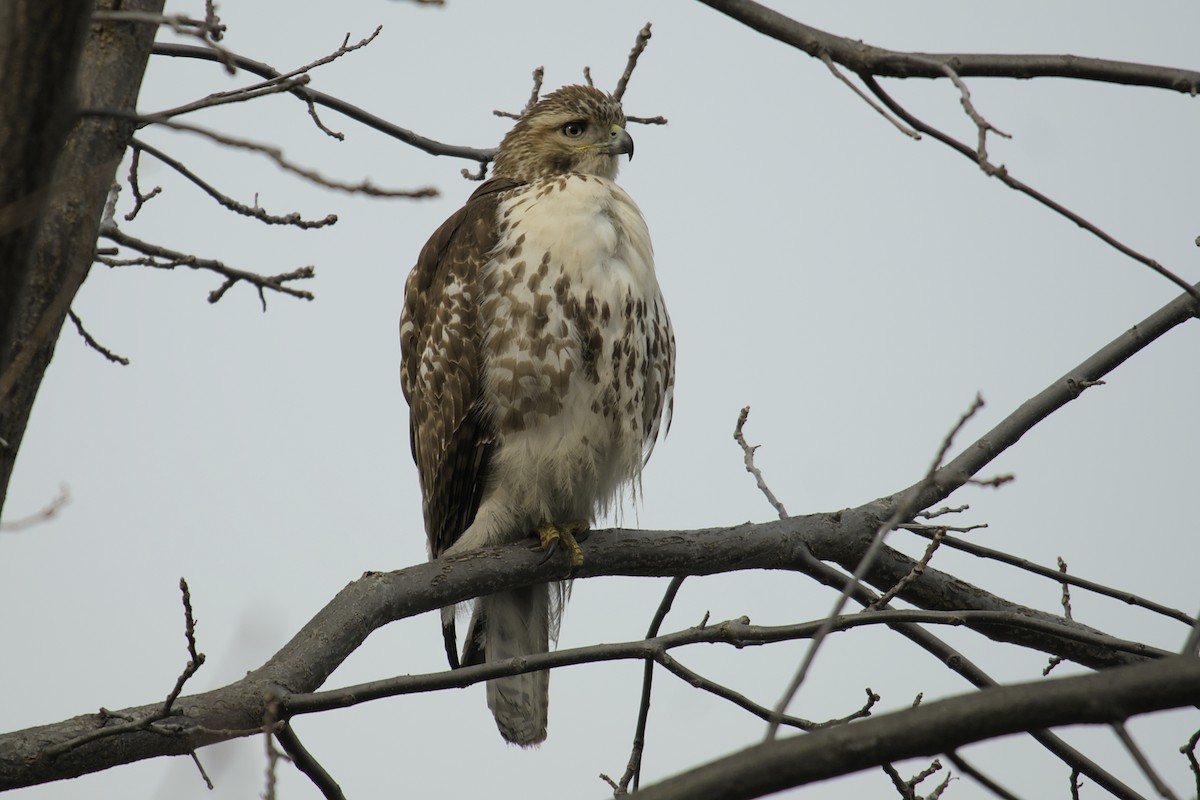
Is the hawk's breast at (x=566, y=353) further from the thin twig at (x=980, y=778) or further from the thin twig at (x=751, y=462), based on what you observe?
the thin twig at (x=980, y=778)

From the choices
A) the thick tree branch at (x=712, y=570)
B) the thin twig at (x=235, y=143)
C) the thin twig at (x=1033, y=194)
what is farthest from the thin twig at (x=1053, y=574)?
the thin twig at (x=235, y=143)

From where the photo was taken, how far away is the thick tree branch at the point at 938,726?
1654 mm

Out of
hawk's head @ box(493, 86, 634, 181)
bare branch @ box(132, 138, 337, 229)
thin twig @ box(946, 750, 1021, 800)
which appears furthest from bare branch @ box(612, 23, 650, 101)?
thin twig @ box(946, 750, 1021, 800)

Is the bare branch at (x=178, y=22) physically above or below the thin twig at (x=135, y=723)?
above

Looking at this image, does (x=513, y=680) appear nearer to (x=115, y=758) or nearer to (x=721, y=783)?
(x=115, y=758)

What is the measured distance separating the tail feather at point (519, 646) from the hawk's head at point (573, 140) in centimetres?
179

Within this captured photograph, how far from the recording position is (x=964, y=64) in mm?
2568

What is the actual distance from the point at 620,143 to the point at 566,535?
1.91 meters

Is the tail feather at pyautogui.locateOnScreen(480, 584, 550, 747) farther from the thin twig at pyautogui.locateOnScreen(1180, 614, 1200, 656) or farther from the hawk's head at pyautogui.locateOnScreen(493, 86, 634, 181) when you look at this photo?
the thin twig at pyautogui.locateOnScreen(1180, 614, 1200, 656)

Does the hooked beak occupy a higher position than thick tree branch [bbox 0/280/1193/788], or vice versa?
the hooked beak

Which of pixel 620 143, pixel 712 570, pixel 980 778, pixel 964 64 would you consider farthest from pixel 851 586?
pixel 620 143

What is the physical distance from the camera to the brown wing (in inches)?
175

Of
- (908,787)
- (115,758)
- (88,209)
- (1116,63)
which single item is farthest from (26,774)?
(1116,63)

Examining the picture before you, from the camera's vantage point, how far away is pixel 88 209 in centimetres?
217
